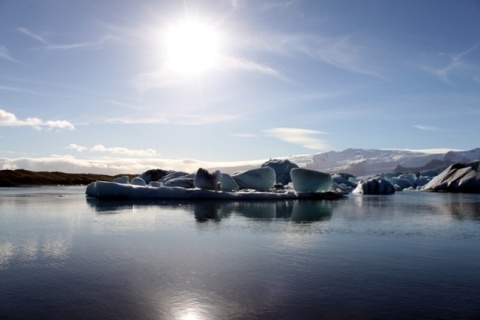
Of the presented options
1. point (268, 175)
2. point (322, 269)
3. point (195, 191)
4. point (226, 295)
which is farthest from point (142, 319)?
point (268, 175)

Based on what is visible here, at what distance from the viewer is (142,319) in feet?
14.1

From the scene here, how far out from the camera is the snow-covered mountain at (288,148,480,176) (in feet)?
276

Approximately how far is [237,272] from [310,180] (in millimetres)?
20143

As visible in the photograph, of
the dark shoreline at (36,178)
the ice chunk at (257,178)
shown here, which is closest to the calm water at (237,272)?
the ice chunk at (257,178)

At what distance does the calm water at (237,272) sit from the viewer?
464 cm

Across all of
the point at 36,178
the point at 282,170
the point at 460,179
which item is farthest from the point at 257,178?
the point at 36,178

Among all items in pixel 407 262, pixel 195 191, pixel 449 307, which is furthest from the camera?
pixel 195 191

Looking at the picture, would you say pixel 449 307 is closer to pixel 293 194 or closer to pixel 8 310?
pixel 8 310

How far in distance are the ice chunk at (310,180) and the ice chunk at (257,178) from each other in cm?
216

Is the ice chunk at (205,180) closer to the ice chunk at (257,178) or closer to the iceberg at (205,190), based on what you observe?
the iceberg at (205,190)

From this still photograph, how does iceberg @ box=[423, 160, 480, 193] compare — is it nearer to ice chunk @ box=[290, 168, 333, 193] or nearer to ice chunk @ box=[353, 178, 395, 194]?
ice chunk @ box=[353, 178, 395, 194]

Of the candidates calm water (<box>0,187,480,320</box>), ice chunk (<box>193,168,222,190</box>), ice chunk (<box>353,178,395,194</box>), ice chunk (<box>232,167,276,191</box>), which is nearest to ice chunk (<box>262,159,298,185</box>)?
ice chunk (<box>353,178,395,194</box>)

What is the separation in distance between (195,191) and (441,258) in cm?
1672

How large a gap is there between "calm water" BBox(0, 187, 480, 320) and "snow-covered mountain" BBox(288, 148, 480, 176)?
78137 mm
